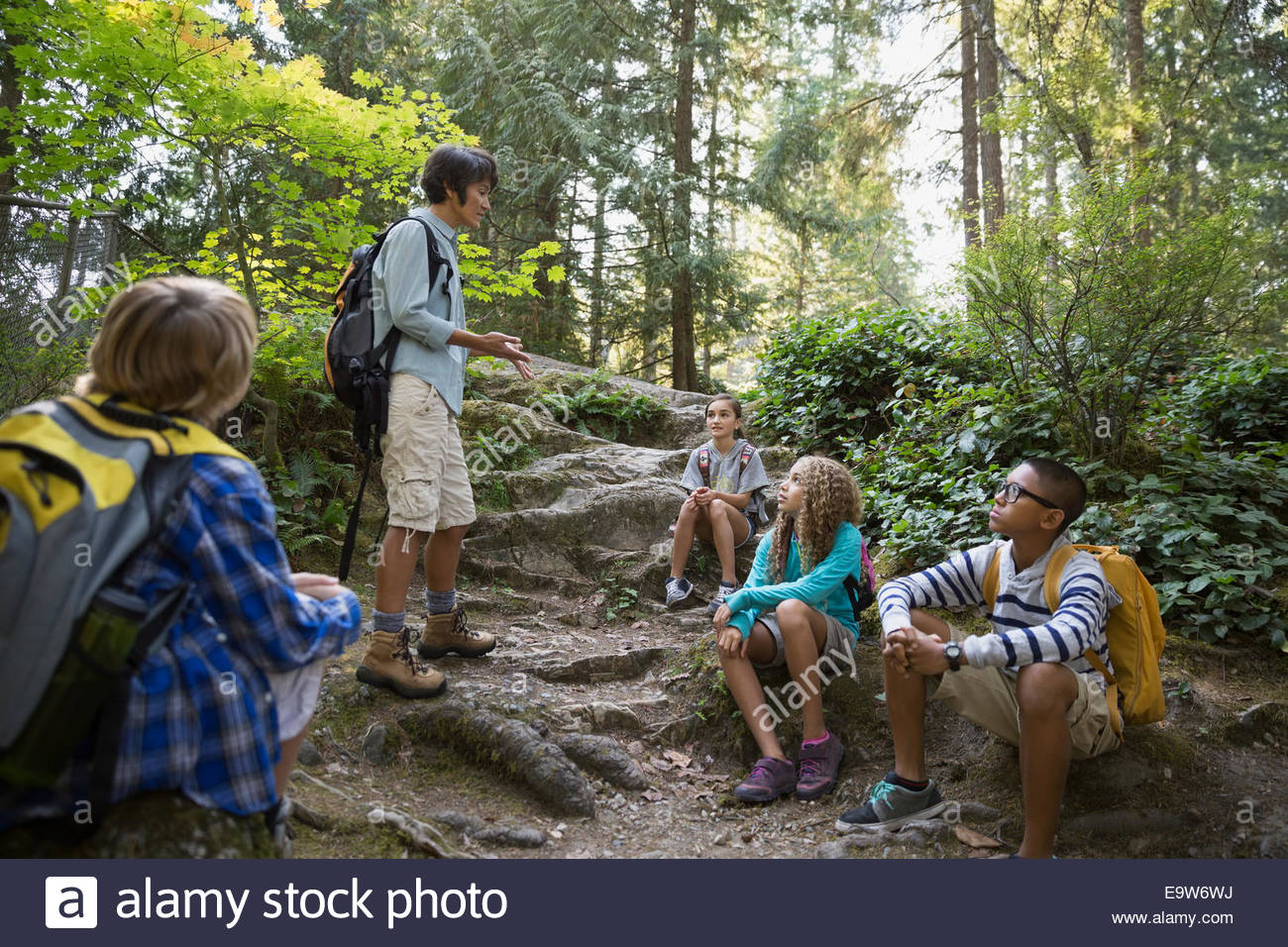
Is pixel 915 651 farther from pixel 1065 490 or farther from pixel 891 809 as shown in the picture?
pixel 1065 490

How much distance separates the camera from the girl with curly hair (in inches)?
142

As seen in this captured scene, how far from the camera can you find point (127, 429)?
1.64 metres

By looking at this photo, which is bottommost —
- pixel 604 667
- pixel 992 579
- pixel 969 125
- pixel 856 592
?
pixel 604 667

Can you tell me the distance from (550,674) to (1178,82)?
296 inches

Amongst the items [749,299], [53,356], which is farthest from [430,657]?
[749,299]

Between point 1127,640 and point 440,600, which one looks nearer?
point 1127,640

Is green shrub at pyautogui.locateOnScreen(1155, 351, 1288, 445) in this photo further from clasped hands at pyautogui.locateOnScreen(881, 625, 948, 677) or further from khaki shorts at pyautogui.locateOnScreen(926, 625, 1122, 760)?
clasped hands at pyautogui.locateOnScreen(881, 625, 948, 677)

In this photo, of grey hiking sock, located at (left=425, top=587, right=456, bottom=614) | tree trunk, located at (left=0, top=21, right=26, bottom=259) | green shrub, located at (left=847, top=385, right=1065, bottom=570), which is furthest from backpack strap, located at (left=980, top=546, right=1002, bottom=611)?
tree trunk, located at (left=0, top=21, right=26, bottom=259)

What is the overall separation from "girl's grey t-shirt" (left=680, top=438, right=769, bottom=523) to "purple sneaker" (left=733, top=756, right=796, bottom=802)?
2.50 metres

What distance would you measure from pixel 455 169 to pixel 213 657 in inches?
107

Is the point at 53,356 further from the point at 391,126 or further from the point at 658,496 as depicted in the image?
the point at 658,496

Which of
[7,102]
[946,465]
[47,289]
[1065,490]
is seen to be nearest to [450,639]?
[1065,490]

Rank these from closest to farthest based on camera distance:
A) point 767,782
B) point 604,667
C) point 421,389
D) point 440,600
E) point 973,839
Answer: point 973,839 → point 767,782 → point 421,389 → point 440,600 → point 604,667

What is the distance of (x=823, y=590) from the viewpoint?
149 inches
